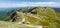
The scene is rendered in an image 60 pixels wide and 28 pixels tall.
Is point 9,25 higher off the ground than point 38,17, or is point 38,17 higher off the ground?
point 38,17

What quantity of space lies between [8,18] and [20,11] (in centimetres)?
28

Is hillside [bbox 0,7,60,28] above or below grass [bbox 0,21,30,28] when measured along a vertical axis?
above

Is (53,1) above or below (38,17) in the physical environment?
above

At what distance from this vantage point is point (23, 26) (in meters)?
2.38

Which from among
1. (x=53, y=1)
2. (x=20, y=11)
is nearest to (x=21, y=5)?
(x=20, y=11)

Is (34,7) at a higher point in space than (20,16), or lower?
higher

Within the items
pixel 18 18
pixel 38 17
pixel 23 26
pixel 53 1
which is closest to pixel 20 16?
pixel 18 18

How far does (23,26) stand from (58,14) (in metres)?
0.75

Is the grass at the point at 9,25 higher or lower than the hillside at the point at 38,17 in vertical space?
lower

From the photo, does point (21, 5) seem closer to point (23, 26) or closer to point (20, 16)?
point (20, 16)

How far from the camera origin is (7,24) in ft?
7.82

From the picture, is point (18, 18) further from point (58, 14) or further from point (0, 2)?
point (58, 14)

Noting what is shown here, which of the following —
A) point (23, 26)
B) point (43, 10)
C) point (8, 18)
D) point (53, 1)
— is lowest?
point (23, 26)

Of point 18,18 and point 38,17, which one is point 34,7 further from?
point 18,18
